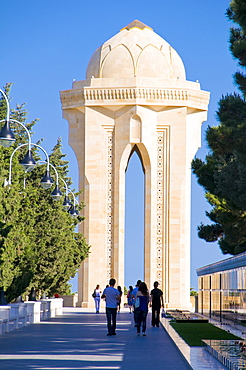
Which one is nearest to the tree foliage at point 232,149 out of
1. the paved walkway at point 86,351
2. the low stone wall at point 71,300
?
the paved walkway at point 86,351

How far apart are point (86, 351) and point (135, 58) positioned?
129 ft

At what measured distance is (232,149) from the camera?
1909 cm

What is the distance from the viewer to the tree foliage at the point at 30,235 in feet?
82.7

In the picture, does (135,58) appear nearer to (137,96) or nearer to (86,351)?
(137,96)

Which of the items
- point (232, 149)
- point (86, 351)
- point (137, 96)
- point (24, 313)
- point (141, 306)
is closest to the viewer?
point (86, 351)

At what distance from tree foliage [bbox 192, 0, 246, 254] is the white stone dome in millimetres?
24957

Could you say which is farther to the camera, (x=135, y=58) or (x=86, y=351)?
(x=135, y=58)

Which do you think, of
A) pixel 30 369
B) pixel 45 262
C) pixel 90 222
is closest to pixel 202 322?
pixel 45 262

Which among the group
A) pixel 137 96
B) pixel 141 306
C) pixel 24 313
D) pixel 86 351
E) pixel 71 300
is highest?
pixel 137 96

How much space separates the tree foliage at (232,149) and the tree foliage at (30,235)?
6180mm

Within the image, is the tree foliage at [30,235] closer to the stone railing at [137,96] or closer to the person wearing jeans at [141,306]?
the person wearing jeans at [141,306]

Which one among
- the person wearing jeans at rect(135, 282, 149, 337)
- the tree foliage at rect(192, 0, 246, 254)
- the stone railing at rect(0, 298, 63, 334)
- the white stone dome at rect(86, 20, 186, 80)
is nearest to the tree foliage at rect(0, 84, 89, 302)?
the stone railing at rect(0, 298, 63, 334)

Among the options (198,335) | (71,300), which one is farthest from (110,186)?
(198,335)

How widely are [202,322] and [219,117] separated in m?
12.0
